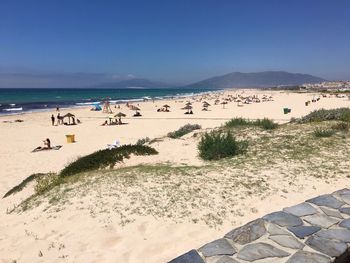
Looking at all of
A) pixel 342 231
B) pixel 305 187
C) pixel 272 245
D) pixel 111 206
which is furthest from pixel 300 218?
pixel 111 206

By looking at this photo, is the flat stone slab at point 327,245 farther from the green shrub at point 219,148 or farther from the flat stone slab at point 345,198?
the green shrub at point 219,148

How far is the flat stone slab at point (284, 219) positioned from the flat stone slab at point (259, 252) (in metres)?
0.61

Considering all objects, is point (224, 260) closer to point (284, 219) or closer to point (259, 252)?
point (259, 252)

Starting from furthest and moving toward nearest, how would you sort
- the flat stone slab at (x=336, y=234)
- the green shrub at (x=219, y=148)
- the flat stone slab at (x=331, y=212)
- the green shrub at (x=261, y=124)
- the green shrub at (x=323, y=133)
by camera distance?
the green shrub at (x=261, y=124)
the green shrub at (x=323, y=133)
the green shrub at (x=219, y=148)
the flat stone slab at (x=331, y=212)
the flat stone slab at (x=336, y=234)

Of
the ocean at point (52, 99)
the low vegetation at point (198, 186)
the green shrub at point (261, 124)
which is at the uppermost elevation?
the green shrub at point (261, 124)

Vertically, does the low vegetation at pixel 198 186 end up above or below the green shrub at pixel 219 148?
below

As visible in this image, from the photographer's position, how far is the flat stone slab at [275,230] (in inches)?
146

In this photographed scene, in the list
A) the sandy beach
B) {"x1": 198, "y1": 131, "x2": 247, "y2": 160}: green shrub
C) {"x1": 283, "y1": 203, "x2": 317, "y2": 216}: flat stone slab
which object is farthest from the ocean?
{"x1": 283, "y1": 203, "x2": 317, "y2": 216}: flat stone slab

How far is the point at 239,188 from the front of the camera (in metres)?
6.00

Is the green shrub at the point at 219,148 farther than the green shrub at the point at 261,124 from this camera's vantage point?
No

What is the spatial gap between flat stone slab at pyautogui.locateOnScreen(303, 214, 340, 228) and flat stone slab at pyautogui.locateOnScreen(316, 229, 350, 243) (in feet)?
0.43

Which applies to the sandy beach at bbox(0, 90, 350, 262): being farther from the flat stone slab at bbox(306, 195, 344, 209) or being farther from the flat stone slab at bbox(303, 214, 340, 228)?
the flat stone slab at bbox(303, 214, 340, 228)

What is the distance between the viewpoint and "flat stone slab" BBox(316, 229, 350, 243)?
11.6 ft

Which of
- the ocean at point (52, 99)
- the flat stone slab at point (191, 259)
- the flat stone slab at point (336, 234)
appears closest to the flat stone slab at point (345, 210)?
the flat stone slab at point (336, 234)
